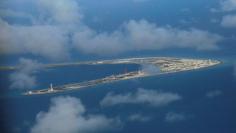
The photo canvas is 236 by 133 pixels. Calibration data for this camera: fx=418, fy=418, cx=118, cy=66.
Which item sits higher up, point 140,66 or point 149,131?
point 140,66

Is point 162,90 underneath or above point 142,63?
underneath

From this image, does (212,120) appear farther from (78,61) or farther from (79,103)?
(78,61)

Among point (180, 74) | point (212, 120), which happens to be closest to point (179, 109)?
point (212, 120)

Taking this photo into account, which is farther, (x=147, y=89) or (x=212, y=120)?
(x=147, y=89)

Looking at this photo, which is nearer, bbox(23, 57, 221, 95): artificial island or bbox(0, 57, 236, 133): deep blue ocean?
bbox(0, 57, 236, 133): deep blue ocean

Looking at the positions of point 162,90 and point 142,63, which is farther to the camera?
point 142,63

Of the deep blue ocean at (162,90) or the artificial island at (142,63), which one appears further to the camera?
the artificial island at (142,63)

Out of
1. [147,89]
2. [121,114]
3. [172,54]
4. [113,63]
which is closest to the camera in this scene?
[121,114]

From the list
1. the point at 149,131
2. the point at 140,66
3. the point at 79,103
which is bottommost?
the point at 149,131
